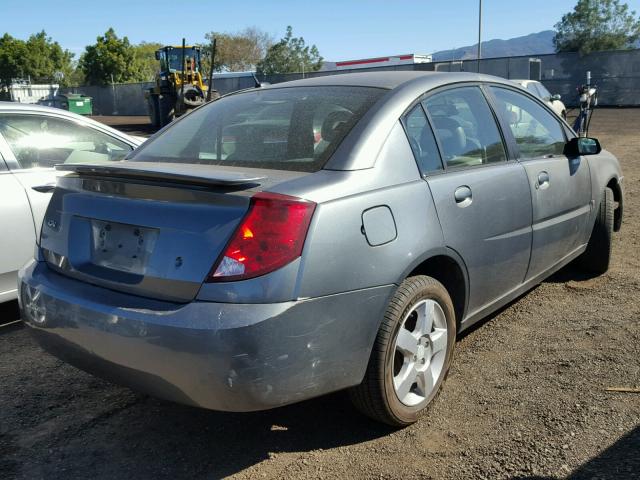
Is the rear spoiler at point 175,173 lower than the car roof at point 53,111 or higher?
lower

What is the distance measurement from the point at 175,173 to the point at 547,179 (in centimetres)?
247

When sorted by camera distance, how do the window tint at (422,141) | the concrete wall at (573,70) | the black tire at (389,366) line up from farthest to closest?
the concrete wall at (573,70)
the window tint at (422,141)
the black tire at (389,366)

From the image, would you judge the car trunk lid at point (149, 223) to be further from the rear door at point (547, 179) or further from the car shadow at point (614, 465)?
the rear door at point (547, 179)

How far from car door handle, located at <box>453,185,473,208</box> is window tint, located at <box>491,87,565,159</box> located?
82 centimetres

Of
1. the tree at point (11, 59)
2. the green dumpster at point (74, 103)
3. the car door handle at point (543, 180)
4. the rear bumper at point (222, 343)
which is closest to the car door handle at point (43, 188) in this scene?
the rear bumper at point (222, 343)

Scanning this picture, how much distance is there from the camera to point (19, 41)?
7144 cm

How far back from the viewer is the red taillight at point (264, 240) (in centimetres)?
231

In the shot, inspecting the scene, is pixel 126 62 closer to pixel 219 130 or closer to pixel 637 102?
pixel 637 102

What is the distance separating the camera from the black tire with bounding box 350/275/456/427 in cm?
266

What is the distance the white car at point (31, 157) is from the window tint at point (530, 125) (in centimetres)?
274

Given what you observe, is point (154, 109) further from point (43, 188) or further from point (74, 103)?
point (43, 188)

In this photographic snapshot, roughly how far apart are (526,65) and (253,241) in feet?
114

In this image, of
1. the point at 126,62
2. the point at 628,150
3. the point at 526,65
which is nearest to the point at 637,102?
the point at 526,65

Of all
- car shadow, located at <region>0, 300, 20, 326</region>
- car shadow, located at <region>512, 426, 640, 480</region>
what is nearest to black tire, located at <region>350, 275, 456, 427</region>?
car shadow, located at <region>512, 426, 640, 480</region>
